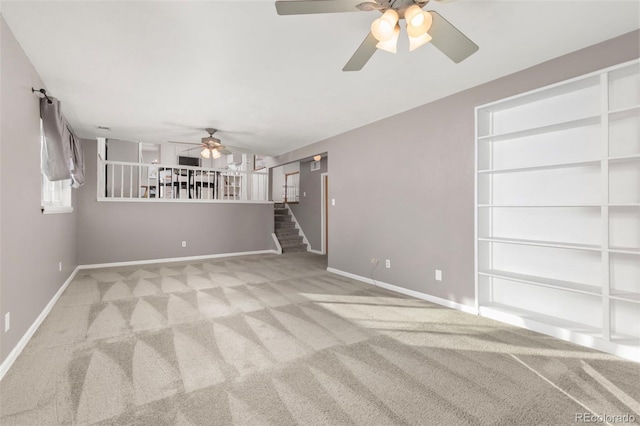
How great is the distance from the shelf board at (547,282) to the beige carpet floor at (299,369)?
1.56 feet

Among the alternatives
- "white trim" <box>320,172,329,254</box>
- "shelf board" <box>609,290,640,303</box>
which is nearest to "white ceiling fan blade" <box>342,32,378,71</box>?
"shelf board" <box>609,290,640,303</box>

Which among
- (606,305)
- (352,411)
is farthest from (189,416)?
(606,305)

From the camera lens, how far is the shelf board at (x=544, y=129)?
2.53m

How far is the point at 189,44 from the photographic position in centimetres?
243

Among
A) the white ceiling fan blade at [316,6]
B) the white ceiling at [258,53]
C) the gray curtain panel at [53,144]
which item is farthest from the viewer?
the gray curtain panel at [53,144]

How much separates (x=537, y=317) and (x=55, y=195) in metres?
6.28

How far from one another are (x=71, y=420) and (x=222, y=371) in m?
0.82

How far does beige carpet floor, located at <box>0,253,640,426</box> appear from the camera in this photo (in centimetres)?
168

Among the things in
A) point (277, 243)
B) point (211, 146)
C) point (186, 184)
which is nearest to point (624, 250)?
point (211, 146)

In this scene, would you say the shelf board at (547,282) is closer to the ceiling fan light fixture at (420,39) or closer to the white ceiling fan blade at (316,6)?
the ceiling fan light fixture at (420,39)

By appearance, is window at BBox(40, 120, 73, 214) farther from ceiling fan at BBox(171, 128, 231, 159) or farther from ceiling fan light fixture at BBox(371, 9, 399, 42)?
ceiling fan light fixture at BBox(371, 9, 399, 42)

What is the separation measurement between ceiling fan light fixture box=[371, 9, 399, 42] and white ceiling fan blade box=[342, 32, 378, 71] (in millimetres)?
146

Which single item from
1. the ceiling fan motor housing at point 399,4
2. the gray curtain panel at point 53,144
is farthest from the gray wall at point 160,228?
the ceiling fan motor housing at point 399,4

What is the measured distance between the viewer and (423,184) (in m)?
3.82
